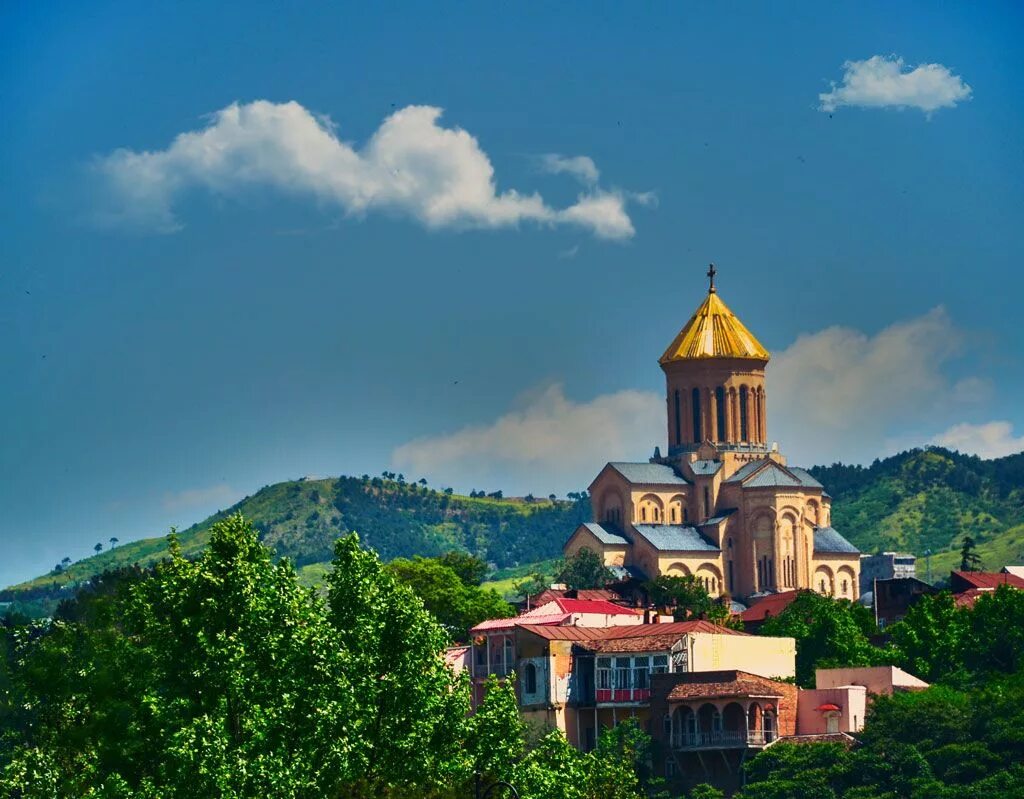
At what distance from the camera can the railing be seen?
8038cm

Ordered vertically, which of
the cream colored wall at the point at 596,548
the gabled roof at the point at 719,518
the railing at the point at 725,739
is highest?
the gabled roof at the point at 719,518

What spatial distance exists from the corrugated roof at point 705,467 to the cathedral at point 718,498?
5cm

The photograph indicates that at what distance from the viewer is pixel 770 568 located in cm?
12669

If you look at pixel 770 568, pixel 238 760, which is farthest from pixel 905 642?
pixel 238 760

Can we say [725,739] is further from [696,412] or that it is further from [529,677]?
[696,412]

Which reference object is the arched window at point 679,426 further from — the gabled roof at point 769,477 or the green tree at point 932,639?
the green tree at point 932,639

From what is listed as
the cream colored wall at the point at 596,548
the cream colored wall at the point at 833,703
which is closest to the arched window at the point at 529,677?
the cream colored wall at the point at 833,703

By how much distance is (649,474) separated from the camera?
132 meters

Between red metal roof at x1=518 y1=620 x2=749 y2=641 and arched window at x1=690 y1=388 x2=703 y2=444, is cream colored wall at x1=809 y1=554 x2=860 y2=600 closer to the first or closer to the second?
arched window at x1=690 y1=388 x2=703 y2=444

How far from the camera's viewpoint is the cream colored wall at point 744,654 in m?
86.4

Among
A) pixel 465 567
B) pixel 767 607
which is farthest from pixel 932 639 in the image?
pixel 465 567

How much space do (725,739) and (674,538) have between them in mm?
47196

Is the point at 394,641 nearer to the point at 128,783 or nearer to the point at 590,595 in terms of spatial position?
the point at 128,783

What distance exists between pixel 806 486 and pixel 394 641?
2968 inches
